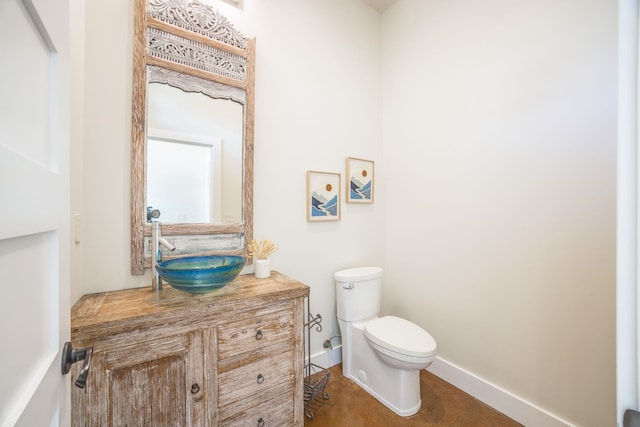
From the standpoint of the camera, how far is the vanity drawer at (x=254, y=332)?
1.22m

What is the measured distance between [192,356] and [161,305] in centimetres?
26

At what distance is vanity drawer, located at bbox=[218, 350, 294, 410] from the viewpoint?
1.22 meters

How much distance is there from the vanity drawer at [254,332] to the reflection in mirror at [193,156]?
657 millimetres

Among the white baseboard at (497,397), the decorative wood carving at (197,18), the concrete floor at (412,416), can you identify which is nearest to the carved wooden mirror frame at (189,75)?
the decorative wood carving at (197,18)

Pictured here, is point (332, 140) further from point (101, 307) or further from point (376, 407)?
point (376, 407)

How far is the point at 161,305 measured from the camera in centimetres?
115

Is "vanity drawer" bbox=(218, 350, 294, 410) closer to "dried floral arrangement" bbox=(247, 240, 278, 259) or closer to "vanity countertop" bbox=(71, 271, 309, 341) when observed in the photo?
"vanity countertop" bbox=(71, 271, 309, 341)

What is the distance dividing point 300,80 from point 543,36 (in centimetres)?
148

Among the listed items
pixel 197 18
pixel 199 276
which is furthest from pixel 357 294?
pixel 197 18

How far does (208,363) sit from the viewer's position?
117 centimetres

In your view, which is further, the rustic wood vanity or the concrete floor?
the concrete floor

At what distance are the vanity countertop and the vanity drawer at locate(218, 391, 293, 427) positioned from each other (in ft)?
1.62

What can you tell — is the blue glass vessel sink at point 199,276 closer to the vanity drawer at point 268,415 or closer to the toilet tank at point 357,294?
the vanity drawer at point 268,415

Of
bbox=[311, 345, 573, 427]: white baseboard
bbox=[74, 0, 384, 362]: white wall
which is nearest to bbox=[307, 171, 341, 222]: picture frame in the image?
bbox=[74, 0, 384, 362]: white wall
